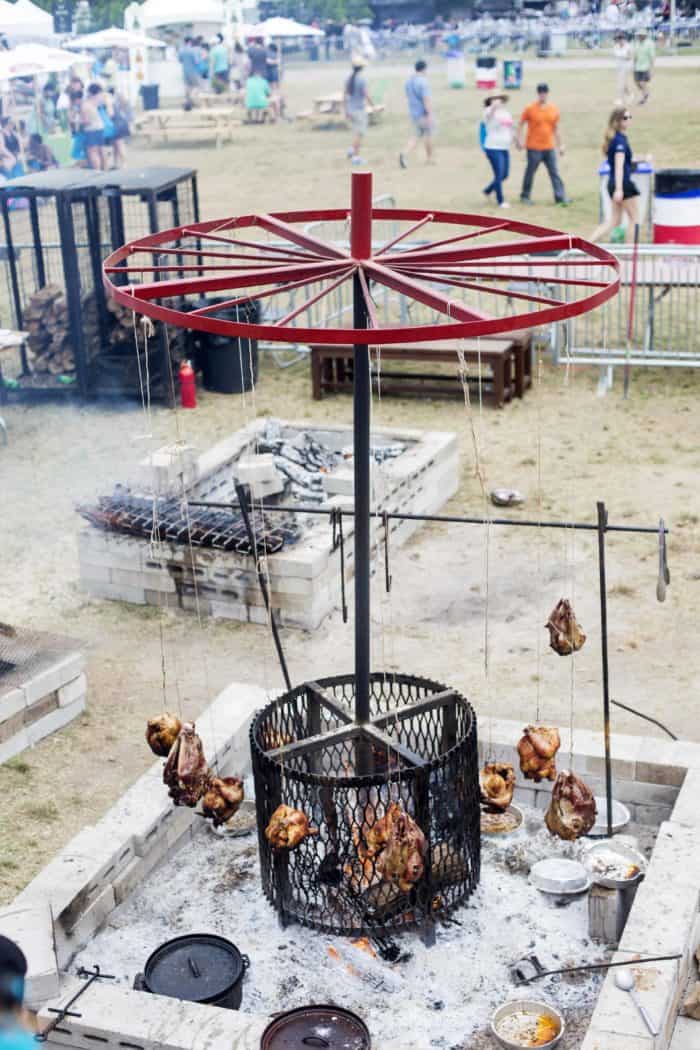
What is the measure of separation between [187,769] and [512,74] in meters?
35.5

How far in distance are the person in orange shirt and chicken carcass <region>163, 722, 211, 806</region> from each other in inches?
657

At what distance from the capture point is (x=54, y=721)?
27.5ft

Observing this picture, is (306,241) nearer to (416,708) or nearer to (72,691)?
(416,708)

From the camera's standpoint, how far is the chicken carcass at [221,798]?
6.28 metres

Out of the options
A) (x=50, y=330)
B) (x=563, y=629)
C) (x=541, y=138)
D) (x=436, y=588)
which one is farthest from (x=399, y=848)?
(x=541, y=138)

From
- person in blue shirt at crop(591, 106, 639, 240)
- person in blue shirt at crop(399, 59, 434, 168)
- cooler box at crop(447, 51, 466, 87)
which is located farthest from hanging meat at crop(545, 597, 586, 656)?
cooler box at crop(447, 51, 466, 87)

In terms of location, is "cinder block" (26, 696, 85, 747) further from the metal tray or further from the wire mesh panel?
the metal tray

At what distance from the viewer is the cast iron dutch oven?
5.62m

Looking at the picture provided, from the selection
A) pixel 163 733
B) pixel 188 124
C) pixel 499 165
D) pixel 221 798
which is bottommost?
pixel 221 798

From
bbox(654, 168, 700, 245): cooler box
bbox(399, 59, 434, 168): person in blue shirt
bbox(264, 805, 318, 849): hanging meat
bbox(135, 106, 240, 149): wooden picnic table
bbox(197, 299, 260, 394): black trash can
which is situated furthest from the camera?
bbox(135, 106, 240, 149): wooden picnic table

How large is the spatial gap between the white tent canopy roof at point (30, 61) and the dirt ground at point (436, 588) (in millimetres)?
11613

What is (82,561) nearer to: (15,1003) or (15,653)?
(15,653)

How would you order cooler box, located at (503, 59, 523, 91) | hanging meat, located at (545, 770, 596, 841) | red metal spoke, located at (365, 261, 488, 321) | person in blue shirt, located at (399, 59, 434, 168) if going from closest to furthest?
red metal spoke, located at (365, 261, 488, 321), hanging meat, located at (545, 770, 596, 841), person in blue shirt, located at (399, 59, 434, 168), cooler box, located at (503, 59, 523, 91)

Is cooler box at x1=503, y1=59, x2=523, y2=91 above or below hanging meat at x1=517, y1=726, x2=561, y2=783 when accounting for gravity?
above
